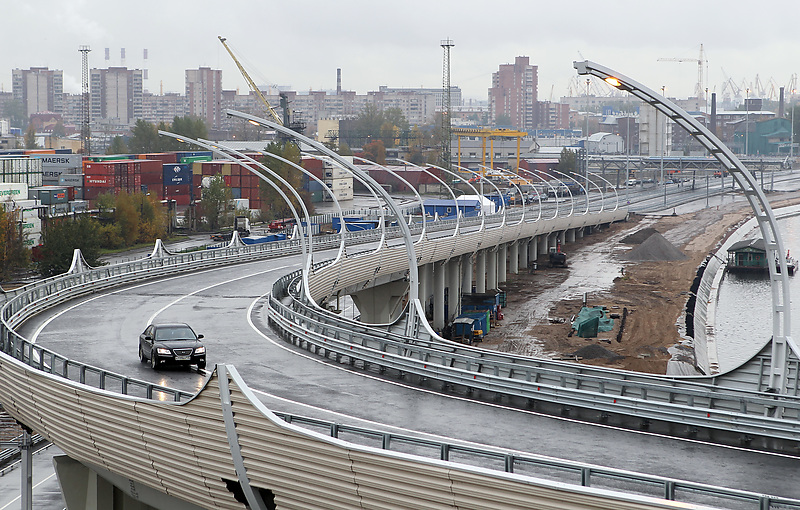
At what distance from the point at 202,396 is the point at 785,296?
1180 centimetres

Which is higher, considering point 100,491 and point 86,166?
point 86,166

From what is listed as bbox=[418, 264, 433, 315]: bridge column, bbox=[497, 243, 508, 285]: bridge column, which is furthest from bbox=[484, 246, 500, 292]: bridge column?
bbox=[418, 264, 433, 315]: bridge column

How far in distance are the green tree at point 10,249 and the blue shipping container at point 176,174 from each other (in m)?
54.4

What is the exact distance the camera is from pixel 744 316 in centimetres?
7819

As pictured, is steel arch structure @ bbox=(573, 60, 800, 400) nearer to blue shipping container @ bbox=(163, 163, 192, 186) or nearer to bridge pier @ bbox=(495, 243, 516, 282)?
bridge pier @ bbox=(495, 243, 516, 282)

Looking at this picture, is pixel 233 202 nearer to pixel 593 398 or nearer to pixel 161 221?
pixel 161 221

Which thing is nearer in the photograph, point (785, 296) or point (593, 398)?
point (785, 296)

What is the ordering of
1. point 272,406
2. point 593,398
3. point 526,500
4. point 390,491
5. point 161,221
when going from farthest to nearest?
point 161,221, point 272,406, point 593,398, point 390,491, point 526,500

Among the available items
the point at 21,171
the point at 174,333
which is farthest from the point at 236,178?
the point at 174,333

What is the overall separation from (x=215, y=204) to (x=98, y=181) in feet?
57.2


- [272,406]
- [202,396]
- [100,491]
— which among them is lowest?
[100,491]

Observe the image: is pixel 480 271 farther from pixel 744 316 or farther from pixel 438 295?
pixel 744 316

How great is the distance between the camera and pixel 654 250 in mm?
106812

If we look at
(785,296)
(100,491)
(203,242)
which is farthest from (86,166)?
(785,296)
